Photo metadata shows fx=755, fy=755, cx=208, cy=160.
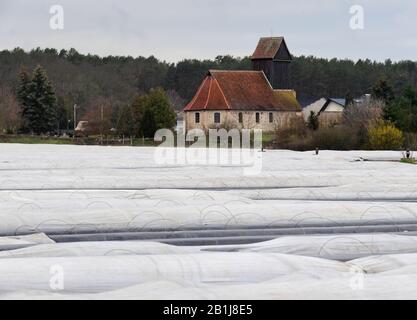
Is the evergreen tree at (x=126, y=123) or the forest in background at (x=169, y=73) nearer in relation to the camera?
the evergreen tree at (x=126, y=123)

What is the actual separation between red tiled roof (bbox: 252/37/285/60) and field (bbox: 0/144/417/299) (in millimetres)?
44810

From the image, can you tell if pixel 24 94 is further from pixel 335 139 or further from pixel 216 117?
pixel 335 139

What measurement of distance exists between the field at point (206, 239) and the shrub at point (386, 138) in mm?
19846

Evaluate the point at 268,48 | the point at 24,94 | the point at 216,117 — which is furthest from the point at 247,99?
the point at 24,94

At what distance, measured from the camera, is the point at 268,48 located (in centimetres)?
6588

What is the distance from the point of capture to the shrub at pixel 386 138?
3994cm

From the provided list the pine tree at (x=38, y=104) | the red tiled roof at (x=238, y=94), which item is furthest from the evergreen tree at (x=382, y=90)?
the pine tree at (x=38, y=104)

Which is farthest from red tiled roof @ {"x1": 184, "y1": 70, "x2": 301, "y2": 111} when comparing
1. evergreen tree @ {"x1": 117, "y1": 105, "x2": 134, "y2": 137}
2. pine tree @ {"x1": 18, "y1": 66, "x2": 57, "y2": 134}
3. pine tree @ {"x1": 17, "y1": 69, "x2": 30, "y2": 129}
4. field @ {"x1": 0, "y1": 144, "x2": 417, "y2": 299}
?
field @ {"x1": 0, "y1": 144, "x2": 417, "y2": 299}

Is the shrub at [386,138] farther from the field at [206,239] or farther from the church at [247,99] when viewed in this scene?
the field at [206,239]

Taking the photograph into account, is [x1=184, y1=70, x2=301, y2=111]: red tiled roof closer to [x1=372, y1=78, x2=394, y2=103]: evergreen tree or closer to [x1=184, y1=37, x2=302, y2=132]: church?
[x1=184, y1=37, x2=302, y2=132]: church

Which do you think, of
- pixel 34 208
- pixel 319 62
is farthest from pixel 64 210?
pixel 319 62

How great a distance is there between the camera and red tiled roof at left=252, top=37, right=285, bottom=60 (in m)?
64.9

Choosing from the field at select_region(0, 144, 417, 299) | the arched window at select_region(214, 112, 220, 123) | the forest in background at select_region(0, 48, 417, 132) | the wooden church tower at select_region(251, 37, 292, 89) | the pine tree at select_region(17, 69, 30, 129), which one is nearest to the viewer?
the field at select_region(0, 144, 417, 299)
